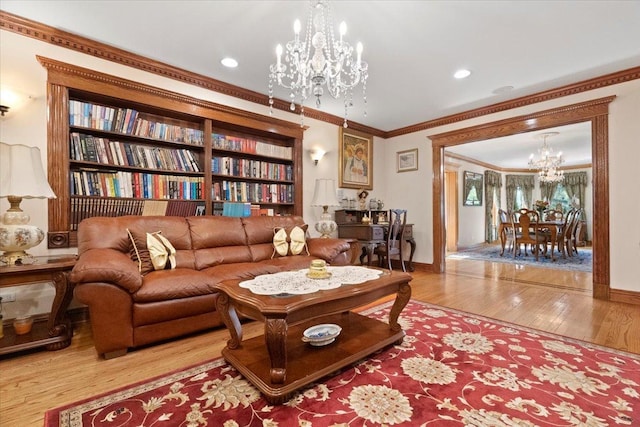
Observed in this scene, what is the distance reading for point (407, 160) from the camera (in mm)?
5184

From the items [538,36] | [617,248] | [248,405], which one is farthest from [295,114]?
[617,248]

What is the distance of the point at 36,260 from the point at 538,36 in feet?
14.6

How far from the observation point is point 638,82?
3.08m

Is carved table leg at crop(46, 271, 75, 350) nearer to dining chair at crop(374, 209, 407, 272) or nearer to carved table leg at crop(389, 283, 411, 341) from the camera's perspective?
carved table leg at crop(389, 283, 411, 341)

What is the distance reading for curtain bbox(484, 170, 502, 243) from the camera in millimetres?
8939

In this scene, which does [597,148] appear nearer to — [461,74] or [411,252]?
[461,74]

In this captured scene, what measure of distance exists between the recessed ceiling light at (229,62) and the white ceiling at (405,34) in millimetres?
63

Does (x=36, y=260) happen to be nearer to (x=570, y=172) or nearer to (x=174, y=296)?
(x=174, y=296)

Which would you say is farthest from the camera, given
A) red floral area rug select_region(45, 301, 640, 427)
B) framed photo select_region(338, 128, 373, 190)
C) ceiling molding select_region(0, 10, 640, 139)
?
framed photo select_region(338, 128, 373, 190)

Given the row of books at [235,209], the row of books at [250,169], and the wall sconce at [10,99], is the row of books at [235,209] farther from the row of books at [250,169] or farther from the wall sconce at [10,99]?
the wall sconce at [10,99]

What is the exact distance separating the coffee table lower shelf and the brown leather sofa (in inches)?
23.0

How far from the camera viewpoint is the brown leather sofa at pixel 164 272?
1.87m

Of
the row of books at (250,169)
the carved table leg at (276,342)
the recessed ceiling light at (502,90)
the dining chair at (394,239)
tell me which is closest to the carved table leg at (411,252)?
the dining chair at (394,239)

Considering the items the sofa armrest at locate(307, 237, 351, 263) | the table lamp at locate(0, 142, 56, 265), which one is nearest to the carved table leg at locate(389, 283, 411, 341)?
the sofa armrest at locate(307, 237, 351, 263)
